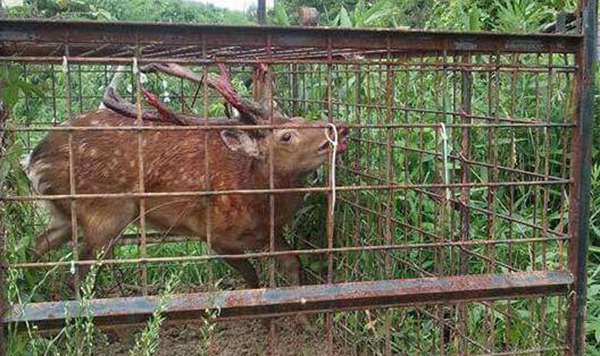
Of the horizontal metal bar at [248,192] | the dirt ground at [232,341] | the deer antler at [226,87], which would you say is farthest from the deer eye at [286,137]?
the horizontal metal bar at [248,192]

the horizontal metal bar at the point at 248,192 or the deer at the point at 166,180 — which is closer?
the horizontal metal bar at the point at 248,192

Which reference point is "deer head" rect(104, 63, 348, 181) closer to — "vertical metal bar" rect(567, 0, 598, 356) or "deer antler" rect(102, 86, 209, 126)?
"deer antler" rect(102, 86, 209, 126)

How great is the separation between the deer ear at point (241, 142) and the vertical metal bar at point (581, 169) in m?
1.78

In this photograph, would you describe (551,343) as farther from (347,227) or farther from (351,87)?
(351,87)

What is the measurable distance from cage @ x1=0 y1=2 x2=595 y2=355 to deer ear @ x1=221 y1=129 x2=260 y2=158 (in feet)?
0.42

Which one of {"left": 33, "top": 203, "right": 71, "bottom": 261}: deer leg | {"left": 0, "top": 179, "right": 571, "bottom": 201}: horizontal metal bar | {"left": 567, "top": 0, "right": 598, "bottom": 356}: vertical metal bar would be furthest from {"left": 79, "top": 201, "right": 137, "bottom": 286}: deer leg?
{"left": 567, "top": 0, "right": 598, "bottom": 356}: vertical metal bar

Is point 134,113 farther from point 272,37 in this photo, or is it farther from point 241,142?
point 272,37

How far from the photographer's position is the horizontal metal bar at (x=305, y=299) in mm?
2529

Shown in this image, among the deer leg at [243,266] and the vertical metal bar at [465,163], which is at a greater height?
the vertical metal bar at [465,163]

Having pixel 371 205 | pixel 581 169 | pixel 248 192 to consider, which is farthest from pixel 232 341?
pixel 581 169

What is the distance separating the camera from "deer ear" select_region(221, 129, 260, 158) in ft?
13.6

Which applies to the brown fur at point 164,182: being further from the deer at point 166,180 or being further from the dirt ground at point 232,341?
the dirt ground at point 232,341

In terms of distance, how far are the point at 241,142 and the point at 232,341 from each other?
1225 mm

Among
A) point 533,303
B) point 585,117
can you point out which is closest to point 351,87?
point 533,303
